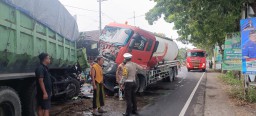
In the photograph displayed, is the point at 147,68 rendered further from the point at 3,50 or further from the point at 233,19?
the point at 3,50

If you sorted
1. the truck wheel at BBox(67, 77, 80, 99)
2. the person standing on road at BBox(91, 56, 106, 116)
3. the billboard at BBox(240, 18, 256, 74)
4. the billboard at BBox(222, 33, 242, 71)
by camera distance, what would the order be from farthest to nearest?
the billboard at BBox(222, 33, 242, 71) → the truck wheel at BBox(67, 77, 80, 99) → the billboard at BBox(240, 18, 256, 74) → the person standing on road at BBox(91, 56, 106, 116)

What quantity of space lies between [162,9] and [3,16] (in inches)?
777

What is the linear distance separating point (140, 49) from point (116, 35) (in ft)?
3.69

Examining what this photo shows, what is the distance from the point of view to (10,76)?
4.92 meters

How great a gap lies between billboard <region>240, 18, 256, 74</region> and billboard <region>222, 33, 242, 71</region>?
73.1 inches

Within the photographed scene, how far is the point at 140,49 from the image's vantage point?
1096 centimetres

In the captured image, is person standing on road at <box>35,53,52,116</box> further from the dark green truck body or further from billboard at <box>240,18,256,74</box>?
billboard at <box>240,18,256,74</box>

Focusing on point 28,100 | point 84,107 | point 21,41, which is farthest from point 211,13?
point 21,41

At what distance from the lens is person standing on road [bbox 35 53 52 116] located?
17.6ft

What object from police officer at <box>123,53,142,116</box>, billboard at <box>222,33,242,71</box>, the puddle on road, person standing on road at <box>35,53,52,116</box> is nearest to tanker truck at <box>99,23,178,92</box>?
the puddle on road

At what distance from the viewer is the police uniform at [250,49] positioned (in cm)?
903

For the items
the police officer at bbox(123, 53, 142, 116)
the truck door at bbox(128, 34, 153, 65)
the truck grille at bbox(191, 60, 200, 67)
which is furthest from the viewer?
the truck grille at bbox(191, 60, 200, 67)

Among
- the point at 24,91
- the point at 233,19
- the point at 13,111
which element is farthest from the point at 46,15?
the point at 233,19

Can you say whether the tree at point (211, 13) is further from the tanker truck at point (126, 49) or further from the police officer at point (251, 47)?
the tanker truck at point (126, 49)
